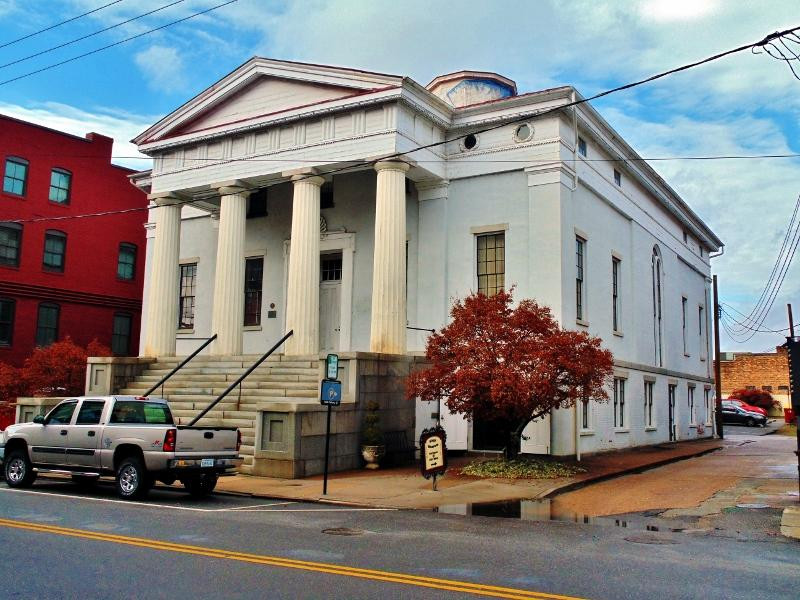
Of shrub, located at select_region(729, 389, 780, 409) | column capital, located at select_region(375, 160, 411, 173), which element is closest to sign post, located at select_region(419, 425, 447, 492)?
column capital, located at select_region(375, 160, 411, 173)

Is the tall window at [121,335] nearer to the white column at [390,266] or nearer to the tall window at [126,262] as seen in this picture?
the tall window at [126,262]

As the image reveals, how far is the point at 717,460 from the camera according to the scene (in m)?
24.8

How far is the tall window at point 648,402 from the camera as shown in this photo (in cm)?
2997

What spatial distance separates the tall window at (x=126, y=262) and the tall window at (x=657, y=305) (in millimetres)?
25374

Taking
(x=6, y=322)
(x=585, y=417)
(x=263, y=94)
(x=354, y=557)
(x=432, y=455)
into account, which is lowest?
(x=354, y=557)

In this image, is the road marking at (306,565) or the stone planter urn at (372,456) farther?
the stone planter urn at (372,456)

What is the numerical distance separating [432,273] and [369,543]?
49.7ft

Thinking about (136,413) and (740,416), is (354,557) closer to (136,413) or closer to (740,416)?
(136,413)

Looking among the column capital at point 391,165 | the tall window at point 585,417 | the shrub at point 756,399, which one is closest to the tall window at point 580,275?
the tall window at point 585,417

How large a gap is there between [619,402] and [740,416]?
33.0 m

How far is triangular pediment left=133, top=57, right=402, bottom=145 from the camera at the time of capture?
23.2m

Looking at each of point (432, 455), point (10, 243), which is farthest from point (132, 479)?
point (10, 243)

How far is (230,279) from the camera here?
24438 millimetres

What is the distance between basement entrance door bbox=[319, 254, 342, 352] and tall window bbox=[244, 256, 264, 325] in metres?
2.66
